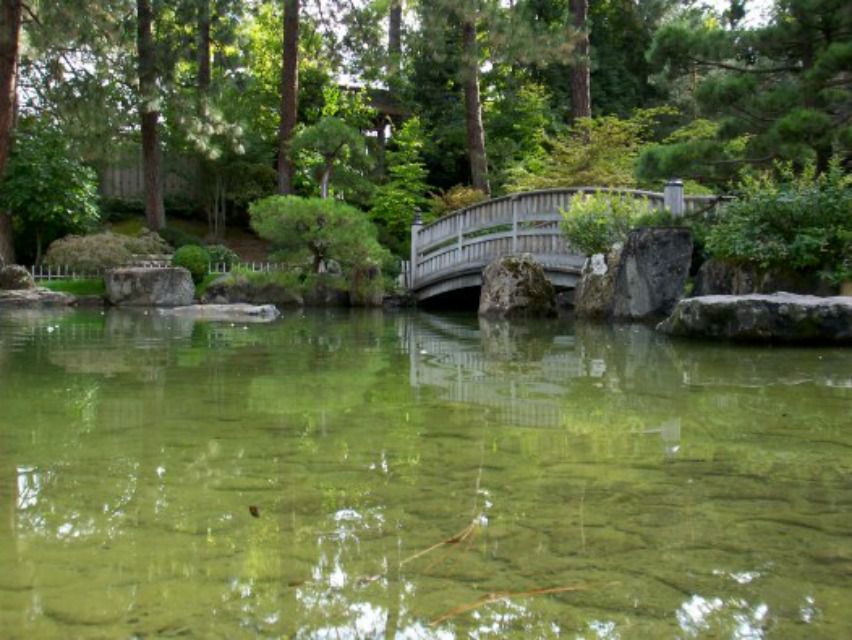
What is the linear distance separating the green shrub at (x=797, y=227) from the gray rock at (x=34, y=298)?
452 inches

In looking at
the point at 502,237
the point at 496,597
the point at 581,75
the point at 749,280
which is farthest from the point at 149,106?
the point at 496,597

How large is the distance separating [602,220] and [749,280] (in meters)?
2.99

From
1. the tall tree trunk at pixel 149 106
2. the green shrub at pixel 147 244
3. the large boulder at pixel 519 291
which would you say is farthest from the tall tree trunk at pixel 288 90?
the large boulder at pixel 519 291

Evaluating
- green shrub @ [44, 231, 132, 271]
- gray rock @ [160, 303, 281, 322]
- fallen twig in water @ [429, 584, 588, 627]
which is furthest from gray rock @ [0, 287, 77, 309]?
fallen twig in water @ [429, 584, 588, 627]

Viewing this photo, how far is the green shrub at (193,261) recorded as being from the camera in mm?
18000

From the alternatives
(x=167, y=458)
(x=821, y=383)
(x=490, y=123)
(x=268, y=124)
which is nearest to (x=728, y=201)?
(x=821, y=383)

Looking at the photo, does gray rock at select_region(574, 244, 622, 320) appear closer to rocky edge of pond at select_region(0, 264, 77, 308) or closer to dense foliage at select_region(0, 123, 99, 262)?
rocky edge of pond at select_region(0, 264, 77, 308)

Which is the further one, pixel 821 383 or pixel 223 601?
pixel 821 383

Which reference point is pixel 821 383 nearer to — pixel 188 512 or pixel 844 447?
pixel 844 447

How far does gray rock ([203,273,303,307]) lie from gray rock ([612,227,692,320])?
23.7ft

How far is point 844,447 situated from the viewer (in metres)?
3.27

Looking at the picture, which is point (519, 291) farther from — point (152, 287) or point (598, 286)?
point (152, 287)

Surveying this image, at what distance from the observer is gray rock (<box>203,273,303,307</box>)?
655 inches

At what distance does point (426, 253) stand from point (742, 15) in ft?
25.9
